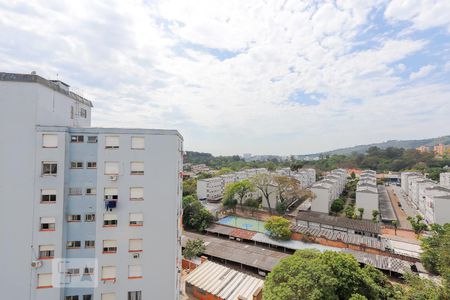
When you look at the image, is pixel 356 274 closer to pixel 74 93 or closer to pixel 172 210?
pixel 172 210

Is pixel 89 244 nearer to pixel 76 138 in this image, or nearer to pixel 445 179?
pixel 76 138

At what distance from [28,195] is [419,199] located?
5630 cm

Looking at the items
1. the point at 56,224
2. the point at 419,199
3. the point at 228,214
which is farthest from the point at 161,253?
A: the point at 419,199

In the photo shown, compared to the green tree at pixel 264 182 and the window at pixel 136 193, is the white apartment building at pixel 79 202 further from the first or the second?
the green tree at pixel 264 182

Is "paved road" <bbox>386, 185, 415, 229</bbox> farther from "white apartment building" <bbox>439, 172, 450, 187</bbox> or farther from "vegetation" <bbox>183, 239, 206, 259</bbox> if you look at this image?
"vegetation" <bbox>183, 239, 206, 259</bbox>

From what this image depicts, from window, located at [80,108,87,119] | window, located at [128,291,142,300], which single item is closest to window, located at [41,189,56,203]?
window, located at [80,108,87,119]

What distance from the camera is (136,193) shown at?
491 inches

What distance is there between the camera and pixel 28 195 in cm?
1123

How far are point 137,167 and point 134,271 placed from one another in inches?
211

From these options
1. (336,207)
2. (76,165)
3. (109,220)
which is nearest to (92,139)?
(76,165)

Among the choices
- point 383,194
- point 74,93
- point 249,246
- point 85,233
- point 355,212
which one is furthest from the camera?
point 383,194

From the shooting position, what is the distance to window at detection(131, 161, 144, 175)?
12.4 m

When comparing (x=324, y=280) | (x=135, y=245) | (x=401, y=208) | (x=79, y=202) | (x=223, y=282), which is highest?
(x=79, y=202)

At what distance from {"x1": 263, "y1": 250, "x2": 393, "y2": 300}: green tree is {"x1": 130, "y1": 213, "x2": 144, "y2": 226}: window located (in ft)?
27.3
